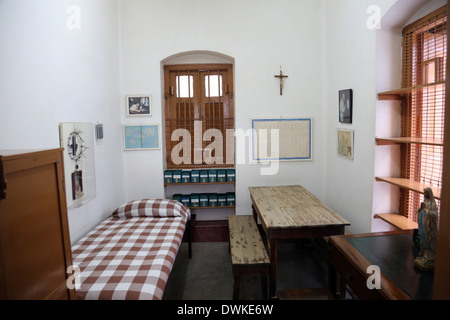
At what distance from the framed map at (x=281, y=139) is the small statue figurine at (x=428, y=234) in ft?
8.93

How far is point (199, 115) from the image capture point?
4.86 metres

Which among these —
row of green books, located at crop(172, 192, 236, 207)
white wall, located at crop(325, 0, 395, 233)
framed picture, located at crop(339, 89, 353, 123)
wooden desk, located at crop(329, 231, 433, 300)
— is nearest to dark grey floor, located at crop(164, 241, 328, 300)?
row of green books, located at crop(172, 192, 236, 207)

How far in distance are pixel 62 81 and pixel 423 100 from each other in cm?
331

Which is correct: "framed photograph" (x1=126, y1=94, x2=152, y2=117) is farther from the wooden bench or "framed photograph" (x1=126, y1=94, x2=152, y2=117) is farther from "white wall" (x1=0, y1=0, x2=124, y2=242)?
the wooden bench

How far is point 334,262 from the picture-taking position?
7.67 feet

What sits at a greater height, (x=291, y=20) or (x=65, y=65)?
(x=291, y=20)

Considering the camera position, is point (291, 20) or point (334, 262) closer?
point (334, 262)

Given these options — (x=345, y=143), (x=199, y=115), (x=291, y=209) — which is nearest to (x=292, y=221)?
(x=291, y=209)

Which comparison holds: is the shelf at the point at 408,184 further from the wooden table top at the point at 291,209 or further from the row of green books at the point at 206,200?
the row of green books at the point at 206,200

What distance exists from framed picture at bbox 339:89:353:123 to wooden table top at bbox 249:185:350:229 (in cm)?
105

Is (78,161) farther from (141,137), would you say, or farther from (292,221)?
(292,221)


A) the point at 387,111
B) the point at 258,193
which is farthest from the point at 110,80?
the point at 387,111

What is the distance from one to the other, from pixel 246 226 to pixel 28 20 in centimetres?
301
